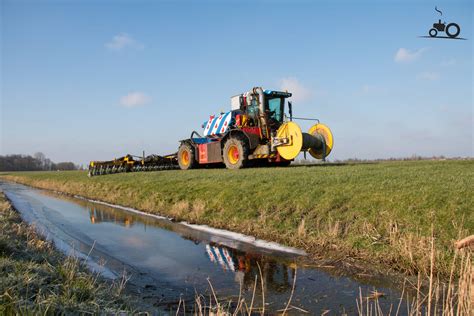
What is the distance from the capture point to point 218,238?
861cm

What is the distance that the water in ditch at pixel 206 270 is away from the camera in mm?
5082

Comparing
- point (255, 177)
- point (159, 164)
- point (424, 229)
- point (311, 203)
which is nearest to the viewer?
point (424, 229)

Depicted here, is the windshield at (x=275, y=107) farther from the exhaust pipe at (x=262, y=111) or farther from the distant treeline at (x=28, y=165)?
the distant treeline at (x=28, y=165)

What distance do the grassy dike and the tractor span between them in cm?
1120

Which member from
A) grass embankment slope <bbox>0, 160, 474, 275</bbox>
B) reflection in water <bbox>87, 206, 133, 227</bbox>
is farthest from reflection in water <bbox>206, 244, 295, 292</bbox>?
reflection in water <bbox>87, 206, 133, 227</bbox>

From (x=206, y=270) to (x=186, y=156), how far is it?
667 inches

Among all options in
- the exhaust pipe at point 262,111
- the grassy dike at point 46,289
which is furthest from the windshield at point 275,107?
the grassy dike at point 46,289

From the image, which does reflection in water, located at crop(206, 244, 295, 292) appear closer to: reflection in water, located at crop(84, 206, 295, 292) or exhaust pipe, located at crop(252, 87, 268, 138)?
reflection in water, located at crop(84, 206, 295, 292)

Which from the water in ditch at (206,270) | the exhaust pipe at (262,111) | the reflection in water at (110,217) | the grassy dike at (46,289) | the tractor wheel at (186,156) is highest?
the exhaust pipe at (262,111)

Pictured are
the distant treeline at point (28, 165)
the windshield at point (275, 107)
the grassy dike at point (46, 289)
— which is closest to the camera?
the grassy dike at point (46, 289)

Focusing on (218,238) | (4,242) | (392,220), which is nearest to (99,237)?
(218,238)

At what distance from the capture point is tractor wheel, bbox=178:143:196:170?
2222cm

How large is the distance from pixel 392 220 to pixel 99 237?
657cm

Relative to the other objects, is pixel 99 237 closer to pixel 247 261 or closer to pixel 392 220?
pixel 247 261
